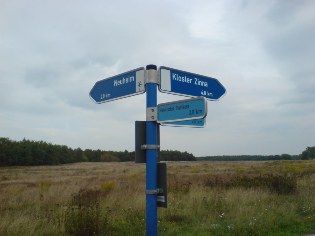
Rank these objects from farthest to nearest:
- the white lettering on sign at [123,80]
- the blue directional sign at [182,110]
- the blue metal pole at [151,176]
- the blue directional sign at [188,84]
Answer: the white lettering on sign at [123,80] → the blue directional sign at [188,84] → the blue metal pole at [151,176] → the blue directional sign at [182,110]

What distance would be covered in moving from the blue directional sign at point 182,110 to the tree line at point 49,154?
8075 cm

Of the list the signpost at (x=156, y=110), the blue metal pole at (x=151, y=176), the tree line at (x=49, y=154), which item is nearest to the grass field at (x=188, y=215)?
the blue metal pole at (x=151, y=176)

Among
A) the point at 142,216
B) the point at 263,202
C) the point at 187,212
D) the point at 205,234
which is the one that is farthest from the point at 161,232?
the point at 263,202

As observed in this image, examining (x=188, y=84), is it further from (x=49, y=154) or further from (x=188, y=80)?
(x=49, y=154)

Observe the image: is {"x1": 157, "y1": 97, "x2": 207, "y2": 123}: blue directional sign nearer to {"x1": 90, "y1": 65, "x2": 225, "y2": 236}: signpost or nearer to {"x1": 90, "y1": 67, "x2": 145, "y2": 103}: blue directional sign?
{"x1": 90, "y1": 65, "x2": 225, "y2": 236}: signpost

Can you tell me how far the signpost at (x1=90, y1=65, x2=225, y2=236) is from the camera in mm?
4284

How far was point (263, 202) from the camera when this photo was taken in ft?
34.3

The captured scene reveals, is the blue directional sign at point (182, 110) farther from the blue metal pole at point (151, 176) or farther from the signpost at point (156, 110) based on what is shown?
the blue metal pole at point (151, 176)

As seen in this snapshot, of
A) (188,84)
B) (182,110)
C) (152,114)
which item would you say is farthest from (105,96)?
(182,110)

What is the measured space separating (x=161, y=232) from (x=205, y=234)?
88 centimetres

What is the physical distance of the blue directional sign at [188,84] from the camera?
15.1 ft

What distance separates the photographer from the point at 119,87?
4859mm

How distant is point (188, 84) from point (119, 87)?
920 mm

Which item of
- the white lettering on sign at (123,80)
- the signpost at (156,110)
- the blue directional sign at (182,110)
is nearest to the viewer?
the blue directional sign at (182,110)
